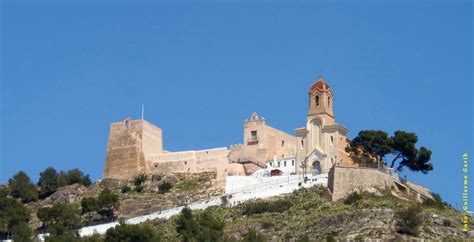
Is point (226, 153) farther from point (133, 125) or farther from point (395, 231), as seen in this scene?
point (395, 231)

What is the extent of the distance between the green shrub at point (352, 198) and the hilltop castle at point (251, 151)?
6.04 m

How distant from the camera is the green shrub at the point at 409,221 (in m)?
63.9

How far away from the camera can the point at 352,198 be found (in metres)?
69.9

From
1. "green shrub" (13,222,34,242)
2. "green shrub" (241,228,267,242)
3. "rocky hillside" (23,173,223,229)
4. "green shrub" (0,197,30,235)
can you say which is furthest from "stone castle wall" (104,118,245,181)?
"green shrub" (241,228,267,242)

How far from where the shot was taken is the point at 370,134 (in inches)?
3083

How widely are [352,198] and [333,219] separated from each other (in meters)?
3.79

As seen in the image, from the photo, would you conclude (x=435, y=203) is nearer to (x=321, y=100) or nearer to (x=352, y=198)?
(x=352, y=198)

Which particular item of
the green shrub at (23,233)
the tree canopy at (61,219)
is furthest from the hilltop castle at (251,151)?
the green shrub at (23,233)

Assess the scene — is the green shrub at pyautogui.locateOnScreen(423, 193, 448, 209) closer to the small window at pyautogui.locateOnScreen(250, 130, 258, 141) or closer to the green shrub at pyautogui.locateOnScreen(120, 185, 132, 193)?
the small window at pyautogui.locateOnScreen(250, 130, 258, 141)

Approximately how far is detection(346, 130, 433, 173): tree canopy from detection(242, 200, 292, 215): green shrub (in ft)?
25.7

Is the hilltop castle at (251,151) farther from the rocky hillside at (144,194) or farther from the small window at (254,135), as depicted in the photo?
the rocky hillside at (144,194)

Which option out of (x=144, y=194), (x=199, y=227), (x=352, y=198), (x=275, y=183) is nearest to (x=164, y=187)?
(x=144, y=194)

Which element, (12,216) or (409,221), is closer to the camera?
(409,221)

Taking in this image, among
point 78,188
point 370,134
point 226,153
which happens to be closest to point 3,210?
point 78,188
